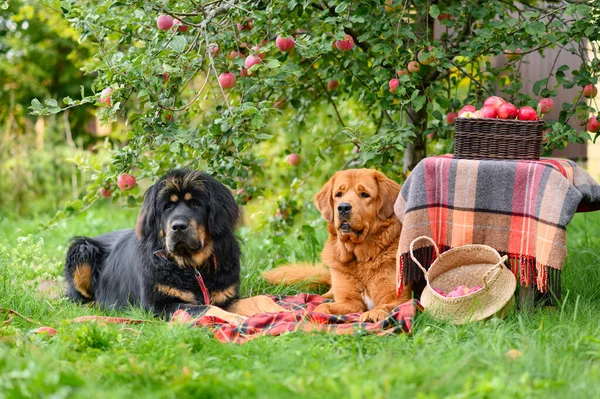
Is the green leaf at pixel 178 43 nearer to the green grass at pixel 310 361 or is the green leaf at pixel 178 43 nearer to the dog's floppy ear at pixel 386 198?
the dog's floppy ear at pixel 386 198

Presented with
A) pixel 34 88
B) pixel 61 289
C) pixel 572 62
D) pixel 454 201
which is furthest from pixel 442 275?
pixel 34 88

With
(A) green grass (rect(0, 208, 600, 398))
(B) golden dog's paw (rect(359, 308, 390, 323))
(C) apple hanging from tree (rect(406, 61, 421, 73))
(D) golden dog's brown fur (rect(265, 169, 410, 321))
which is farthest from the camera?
(C) apple hanging from tree (rect(406, 61, 421, 73))

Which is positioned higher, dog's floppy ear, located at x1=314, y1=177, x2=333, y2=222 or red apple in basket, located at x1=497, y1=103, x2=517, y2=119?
red apple in basket, located at x1=497, y1=103, x2=517, y2=119

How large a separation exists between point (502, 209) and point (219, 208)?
1.73 m

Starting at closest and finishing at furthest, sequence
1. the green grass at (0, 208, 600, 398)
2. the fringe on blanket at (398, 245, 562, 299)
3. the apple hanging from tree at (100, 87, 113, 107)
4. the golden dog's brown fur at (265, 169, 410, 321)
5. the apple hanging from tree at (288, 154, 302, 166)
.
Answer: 1. the green grass at (0, 208, 600, 398)
2. the fringe on blanket at (398, 245, 562, 299)
3. the apple hanging from tree at (100, 87, 113, 107)
4. the golden dog's brown fur at (265, 169, 410, 321)
5. the apple hanging from tree at (288, 154, 302, 166)

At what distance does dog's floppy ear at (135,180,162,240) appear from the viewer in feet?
14.1

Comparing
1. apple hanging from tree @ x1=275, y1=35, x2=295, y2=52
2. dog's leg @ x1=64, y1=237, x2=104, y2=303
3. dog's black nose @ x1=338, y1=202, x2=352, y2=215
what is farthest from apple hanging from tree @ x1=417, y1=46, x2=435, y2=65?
dog's leg @ x1=64, y1=237, x2=104, y2=303

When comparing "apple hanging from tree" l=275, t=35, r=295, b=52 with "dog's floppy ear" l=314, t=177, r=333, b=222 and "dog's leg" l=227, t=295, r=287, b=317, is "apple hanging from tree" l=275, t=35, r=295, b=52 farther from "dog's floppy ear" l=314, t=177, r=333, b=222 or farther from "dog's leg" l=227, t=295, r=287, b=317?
"dog's leg" l=227, t=295, r=287, b=317

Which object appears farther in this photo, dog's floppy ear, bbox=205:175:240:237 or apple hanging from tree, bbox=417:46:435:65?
apple hanging from tree, bbox=417:46:435:65

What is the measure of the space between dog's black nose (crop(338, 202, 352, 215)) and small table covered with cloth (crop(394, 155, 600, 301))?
0.34 m

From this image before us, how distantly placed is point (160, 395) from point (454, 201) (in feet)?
7.22

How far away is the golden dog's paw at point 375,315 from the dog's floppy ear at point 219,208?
41.8 inches

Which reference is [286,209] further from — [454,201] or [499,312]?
[499,312]

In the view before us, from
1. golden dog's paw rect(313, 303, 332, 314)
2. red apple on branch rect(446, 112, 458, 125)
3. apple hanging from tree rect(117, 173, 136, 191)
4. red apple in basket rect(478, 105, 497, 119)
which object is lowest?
golden dog's paw rect(313, 303, 332, 314)
